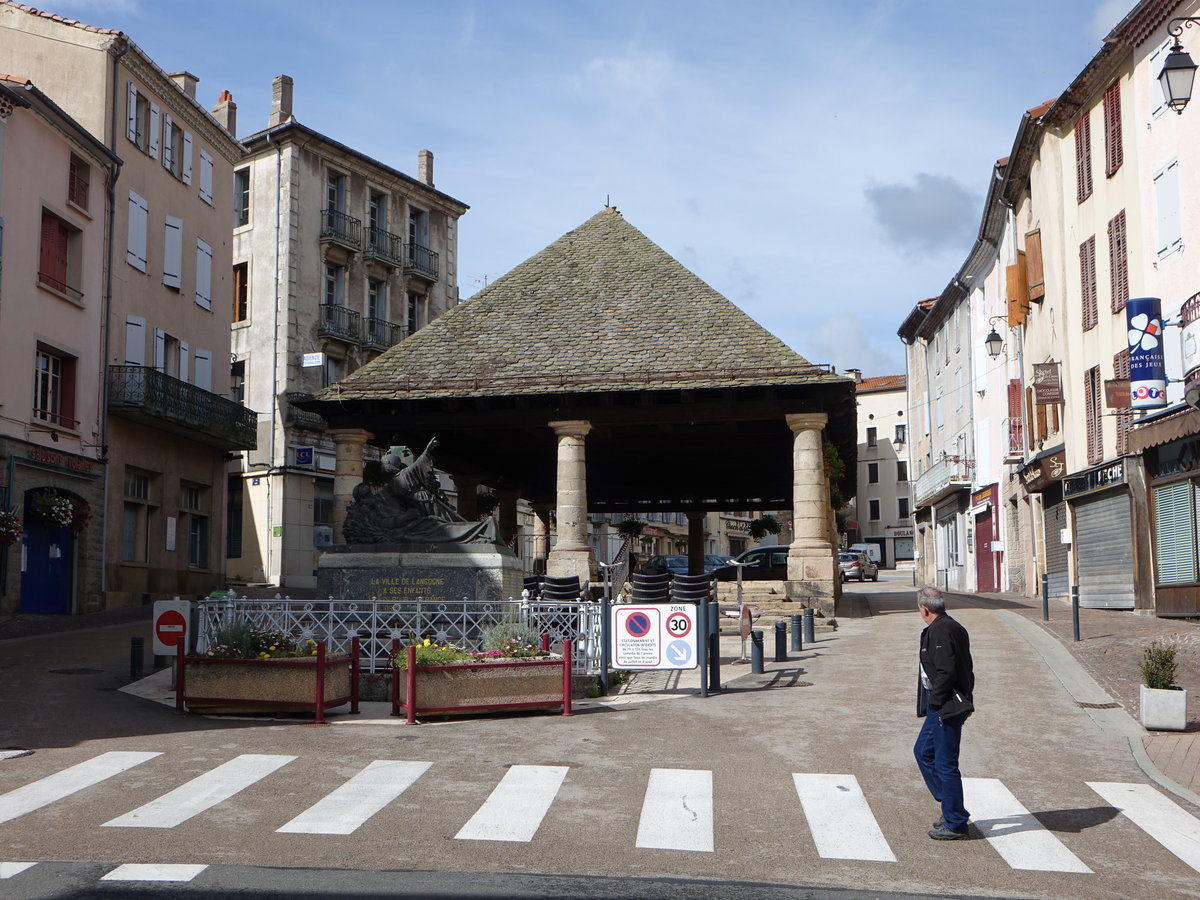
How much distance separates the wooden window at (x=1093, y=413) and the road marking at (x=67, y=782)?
20.0m

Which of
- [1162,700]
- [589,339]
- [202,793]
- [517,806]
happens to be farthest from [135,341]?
[1162,700]

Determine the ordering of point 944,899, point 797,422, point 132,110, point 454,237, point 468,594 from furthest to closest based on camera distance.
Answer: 1. point 454,237
2. point 132,110
3. point 797,422
4. point 468,594
5. point 944,899

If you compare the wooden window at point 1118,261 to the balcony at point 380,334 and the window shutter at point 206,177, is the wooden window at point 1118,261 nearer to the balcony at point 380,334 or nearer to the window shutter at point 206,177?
the window shutter at point 206,177

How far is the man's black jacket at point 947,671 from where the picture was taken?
772 centimetres

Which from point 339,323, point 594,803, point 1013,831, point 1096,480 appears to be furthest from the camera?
point 339,323

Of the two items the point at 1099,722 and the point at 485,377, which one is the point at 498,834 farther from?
the point at 485,377

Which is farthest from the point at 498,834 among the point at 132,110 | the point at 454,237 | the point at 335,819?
the point at 454,237

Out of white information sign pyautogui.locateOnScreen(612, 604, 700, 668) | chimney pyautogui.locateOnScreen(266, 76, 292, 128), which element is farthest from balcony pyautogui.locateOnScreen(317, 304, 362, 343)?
white information sign pyautogui.locateOnScreen(612, 604, 700, 668)

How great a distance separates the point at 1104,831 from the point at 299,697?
7.55 m

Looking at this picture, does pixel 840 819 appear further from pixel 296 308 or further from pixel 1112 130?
pixel 296 308

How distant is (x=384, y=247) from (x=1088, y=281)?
86.5ft

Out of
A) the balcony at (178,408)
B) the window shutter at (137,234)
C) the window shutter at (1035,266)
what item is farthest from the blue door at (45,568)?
the window shutter at (1035,266)

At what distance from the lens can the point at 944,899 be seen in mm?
6215

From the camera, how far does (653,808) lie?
8281 millimetres
